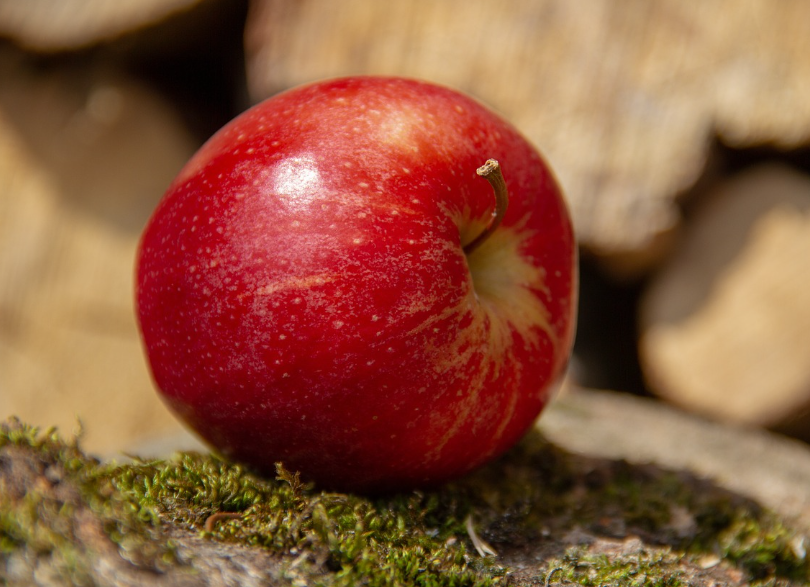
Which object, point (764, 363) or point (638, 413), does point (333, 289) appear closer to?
point (638, 413)

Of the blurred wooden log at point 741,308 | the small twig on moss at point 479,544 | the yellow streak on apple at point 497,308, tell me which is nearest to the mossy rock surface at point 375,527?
the small twig on moss at point 479,544

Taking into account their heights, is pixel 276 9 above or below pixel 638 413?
above

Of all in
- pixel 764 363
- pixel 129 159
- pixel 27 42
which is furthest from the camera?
pixel 129 159

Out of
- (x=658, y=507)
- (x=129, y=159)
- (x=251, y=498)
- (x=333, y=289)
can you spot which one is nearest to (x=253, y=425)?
(x=251, y=498)

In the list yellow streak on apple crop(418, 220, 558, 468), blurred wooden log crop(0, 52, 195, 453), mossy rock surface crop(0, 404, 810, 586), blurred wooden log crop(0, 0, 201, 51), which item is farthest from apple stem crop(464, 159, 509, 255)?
blurred wooden log crop(0, 52, 195, 453)

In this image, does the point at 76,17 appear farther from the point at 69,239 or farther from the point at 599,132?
the point at 599,132

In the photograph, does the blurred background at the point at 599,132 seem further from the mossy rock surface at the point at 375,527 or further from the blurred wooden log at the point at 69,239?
the mossy rock surface at the point at 375,527
